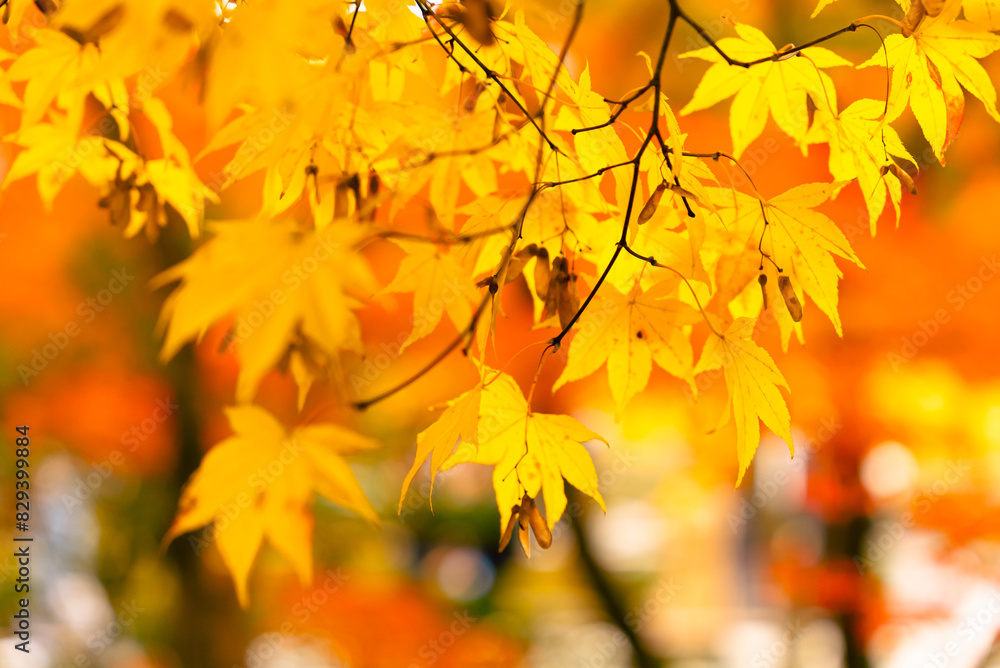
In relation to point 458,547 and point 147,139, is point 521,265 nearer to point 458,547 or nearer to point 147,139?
point 147,139

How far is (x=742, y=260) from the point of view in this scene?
0.87m

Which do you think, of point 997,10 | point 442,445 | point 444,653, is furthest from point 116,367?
point 997,10

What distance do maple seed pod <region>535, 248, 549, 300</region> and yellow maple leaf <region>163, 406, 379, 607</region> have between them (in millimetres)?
281

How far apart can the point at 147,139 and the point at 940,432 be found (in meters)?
3.60

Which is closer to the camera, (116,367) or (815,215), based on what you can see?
(815,215)

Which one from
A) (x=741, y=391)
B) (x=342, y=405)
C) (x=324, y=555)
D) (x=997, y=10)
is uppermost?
(x=997, y=10)

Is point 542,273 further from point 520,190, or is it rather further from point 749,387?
point 749,387

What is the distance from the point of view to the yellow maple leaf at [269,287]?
0.49 m

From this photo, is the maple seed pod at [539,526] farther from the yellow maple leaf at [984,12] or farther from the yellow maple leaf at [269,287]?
the yellow maple leaf at [984,12]

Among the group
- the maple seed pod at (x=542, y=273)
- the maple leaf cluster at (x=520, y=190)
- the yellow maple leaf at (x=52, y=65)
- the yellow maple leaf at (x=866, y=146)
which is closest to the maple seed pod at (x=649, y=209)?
the maple leaf cluster at (x=520, y=190)

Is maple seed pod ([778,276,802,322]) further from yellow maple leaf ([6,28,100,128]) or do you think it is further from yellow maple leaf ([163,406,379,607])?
yellow maple leaf ([6,28,100,128])

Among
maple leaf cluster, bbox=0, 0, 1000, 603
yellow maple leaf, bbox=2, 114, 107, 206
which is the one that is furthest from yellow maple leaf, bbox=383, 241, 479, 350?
yellow maple leaf, bbox=2, 114, 107, 206

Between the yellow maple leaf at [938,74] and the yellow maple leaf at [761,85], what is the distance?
7 centimetres

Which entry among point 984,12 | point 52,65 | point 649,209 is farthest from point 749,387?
point 52,65
